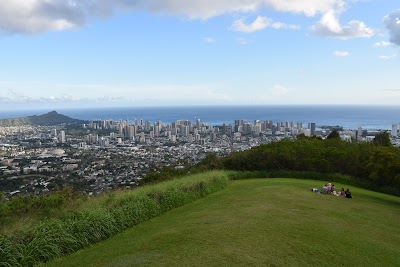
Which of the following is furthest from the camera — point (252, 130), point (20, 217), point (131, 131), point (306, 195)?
point (252, 130)

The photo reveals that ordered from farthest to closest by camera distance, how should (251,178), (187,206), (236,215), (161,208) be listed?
(251,178) < (187,206) < (161,208) < (236,215)

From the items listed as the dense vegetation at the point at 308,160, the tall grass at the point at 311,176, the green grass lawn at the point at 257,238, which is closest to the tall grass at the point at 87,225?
the green grass lawn at the point at 257,238

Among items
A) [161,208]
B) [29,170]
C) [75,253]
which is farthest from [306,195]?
[29,170]

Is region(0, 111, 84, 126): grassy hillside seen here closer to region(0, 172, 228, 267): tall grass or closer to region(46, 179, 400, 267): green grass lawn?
region(0, 172, 228, 267): tall grass

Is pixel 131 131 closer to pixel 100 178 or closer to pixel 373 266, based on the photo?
pixel 100 178

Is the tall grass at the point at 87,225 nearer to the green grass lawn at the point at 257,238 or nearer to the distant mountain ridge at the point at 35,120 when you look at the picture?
the green grass lawn at the point at 257,238

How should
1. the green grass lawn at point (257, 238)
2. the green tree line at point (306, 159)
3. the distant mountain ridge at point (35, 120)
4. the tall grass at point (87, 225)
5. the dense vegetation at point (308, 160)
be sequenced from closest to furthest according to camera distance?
1. the green grass lawn at point (257, 238)
2. the tall grass at point (87, 225)
3. the dense vegetation at point (308, 160)
4. the green tree line at point (306, 159)
5. the distant mountain ridge at point (35, 120)

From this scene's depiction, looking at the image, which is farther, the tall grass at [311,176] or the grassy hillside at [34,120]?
the grassy hillside at [34,120]
